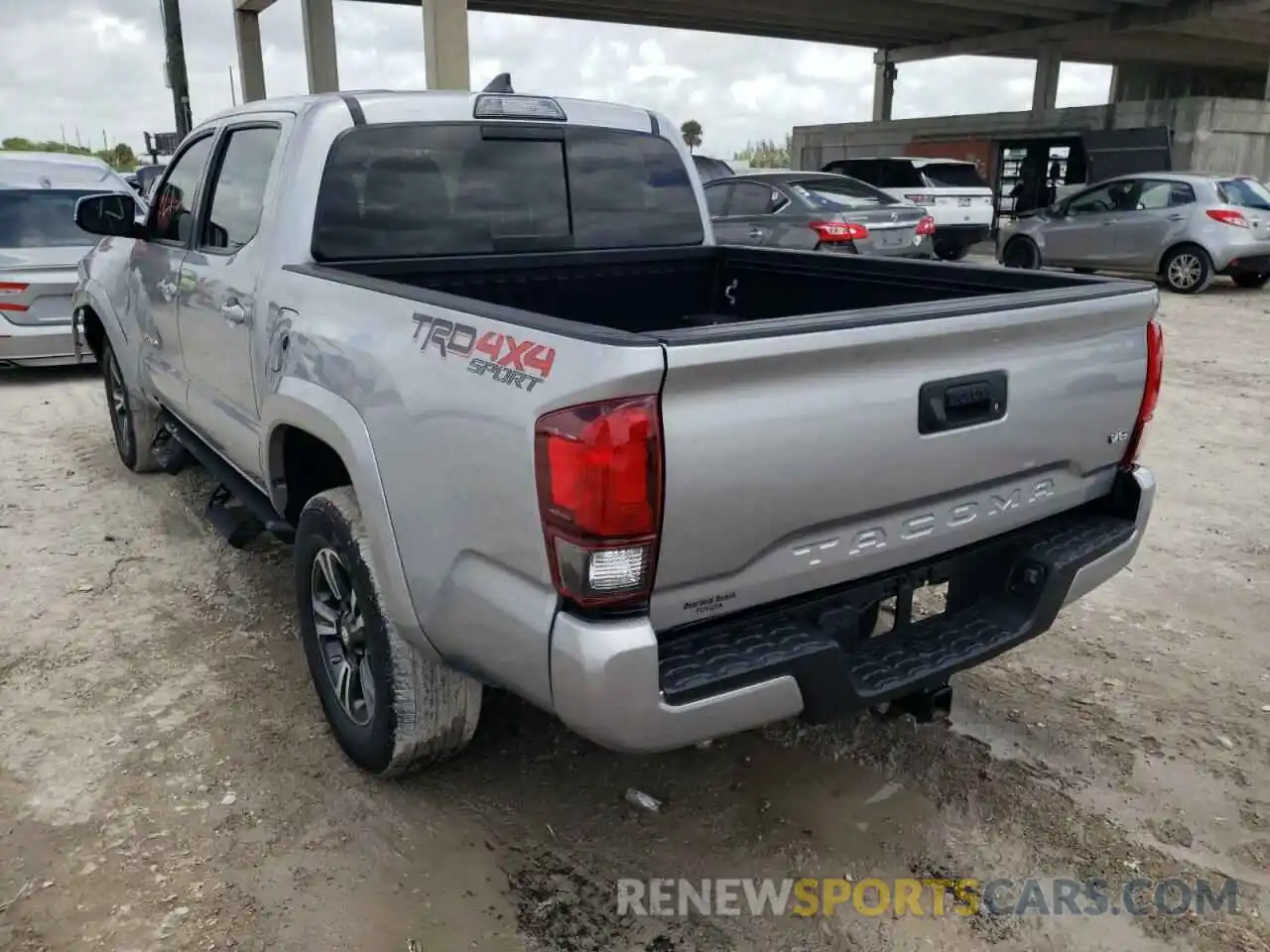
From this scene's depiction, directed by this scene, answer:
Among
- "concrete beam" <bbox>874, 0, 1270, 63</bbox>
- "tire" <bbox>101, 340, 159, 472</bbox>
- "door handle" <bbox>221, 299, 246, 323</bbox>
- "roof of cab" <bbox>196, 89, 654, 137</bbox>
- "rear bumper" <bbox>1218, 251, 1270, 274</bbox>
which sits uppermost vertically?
"concrete beam" <bbox>874, 0, 1270, 63</bbox>

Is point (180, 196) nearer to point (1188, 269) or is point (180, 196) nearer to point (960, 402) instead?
point (960, 402)

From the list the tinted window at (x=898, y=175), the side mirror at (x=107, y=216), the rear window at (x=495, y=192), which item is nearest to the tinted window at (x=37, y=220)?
the side mirror at (x=107, y=216)

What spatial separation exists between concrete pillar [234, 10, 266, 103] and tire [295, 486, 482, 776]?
22.2m

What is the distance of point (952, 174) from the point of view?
1662 centimetres

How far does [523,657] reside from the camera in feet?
7.39

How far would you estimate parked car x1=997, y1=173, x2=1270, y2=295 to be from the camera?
13039 millimetres

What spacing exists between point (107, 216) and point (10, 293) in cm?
436

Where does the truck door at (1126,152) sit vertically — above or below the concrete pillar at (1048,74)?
below

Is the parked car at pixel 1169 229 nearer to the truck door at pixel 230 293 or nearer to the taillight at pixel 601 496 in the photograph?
the truck door at pixel 230 293

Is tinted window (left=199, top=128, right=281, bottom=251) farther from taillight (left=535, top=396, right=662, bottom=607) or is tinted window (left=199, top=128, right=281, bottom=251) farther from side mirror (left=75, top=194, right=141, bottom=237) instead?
taillight (left=535, top=396, right=662, bottom=607)

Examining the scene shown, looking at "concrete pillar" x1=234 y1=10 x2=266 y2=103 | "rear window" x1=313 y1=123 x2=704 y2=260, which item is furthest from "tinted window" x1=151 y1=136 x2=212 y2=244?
"concrete pillar" x1=234 y1=10 x2=266 y2=103

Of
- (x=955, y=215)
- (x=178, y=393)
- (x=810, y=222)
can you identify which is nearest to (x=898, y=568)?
(x=178, y=393)

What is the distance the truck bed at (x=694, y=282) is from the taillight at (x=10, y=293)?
618 cm

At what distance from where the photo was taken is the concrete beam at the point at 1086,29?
68.1 ft
